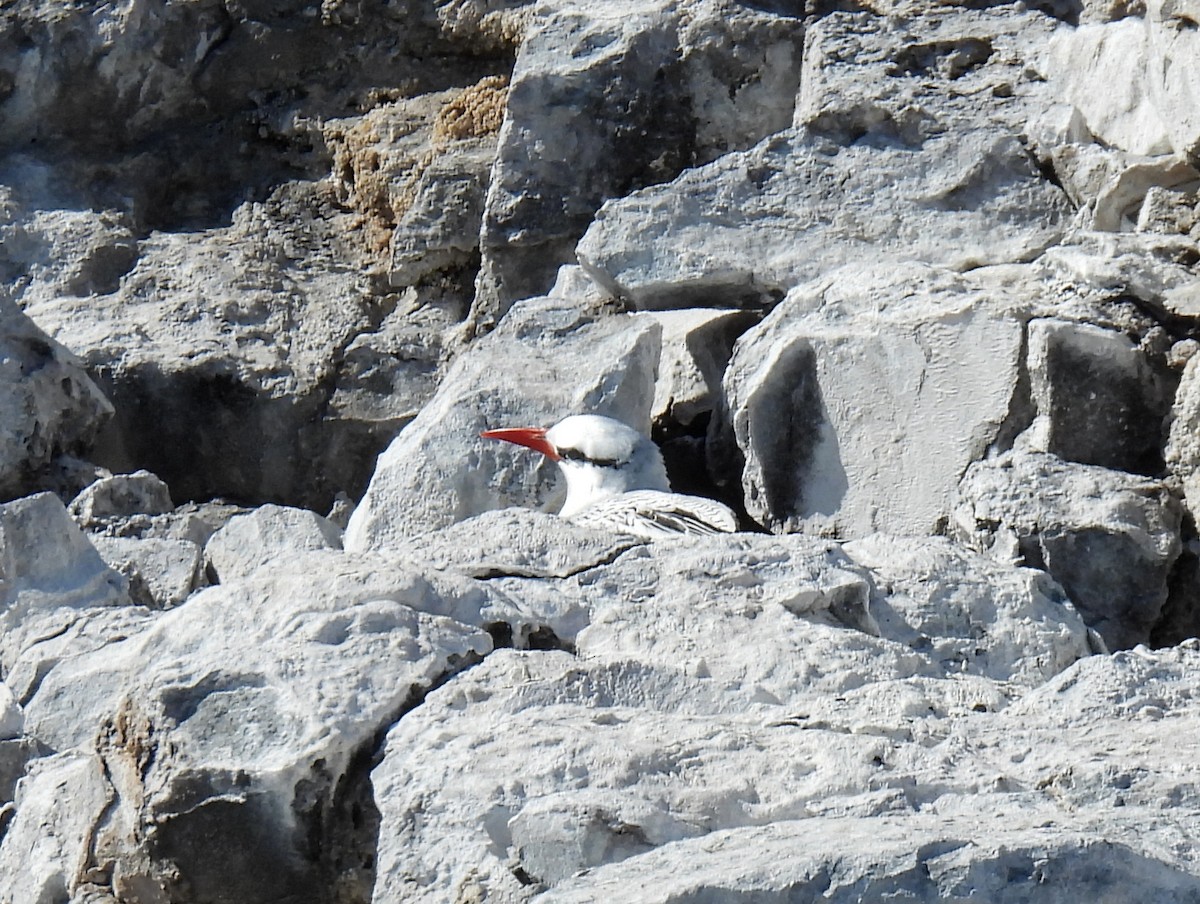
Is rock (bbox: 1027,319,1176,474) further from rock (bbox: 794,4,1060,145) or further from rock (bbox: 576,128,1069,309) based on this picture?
rock (bbox: 794,4,1060,145)

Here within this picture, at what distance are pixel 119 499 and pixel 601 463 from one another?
1.32m

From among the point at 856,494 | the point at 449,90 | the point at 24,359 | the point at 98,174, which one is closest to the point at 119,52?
the point at 98,174

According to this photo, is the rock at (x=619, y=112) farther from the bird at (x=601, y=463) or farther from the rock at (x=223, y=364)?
the bird at (x=601, y=463)

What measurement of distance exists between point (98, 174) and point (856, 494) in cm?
335

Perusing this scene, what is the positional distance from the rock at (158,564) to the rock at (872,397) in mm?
1362

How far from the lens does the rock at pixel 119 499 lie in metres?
5.00

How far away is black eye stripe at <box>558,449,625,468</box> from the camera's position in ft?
15.6

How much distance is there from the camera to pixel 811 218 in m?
5.18

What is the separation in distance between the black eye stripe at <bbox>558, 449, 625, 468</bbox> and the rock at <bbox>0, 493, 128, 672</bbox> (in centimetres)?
119

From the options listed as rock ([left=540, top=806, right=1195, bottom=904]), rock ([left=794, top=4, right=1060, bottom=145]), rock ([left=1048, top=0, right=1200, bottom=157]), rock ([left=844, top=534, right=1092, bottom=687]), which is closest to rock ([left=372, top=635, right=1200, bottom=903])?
rock ([left=540, top=806, right=1195, bottom=904])

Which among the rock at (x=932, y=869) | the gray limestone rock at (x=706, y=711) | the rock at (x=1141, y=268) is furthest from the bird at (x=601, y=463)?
the rock at (x=932, y=869)

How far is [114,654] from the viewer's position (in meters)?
3.45

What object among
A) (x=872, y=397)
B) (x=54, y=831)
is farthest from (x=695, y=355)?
(x=54, y=831)

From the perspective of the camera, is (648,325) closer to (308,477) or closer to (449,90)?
(308,477)
